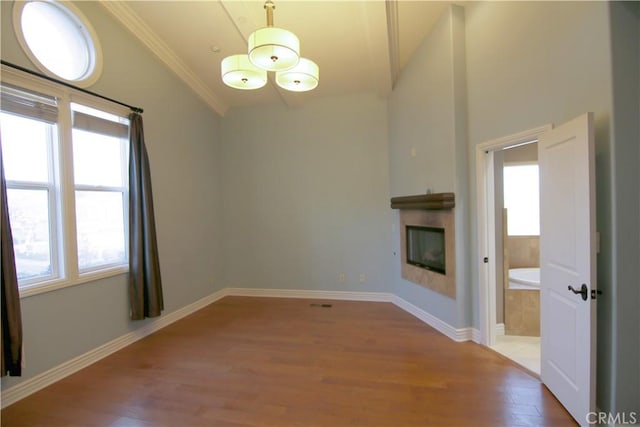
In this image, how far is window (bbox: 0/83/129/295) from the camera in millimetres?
2551

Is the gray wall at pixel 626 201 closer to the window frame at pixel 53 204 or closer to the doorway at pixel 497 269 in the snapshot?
the doorway at pixel 497 269

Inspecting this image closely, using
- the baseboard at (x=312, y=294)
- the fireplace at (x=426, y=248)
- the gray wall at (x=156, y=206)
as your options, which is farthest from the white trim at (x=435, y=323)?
the gray wall at (x=156, y=206)

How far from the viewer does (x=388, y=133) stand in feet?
15.8

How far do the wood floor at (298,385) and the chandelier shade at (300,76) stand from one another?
249 centimetres

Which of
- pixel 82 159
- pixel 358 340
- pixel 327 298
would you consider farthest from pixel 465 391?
pixel 82 159

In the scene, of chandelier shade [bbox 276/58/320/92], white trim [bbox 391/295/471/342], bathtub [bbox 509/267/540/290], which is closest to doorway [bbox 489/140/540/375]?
bathtub [bbox 509/267/540/290]

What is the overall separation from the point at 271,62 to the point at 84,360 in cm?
324

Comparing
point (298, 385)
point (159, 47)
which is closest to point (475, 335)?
point (298, 385)

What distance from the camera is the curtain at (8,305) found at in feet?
7.31

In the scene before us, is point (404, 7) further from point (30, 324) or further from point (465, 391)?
point (30, 324)

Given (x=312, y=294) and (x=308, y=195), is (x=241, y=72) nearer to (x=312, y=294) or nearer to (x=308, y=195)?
(x=308, y=195)

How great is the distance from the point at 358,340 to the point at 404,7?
3.56m

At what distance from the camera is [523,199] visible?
15.8 feet

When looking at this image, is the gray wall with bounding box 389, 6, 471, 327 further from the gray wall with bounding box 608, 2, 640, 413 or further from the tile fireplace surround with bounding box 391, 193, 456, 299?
the gray wall with bounding box 608, 2, 640, 413
